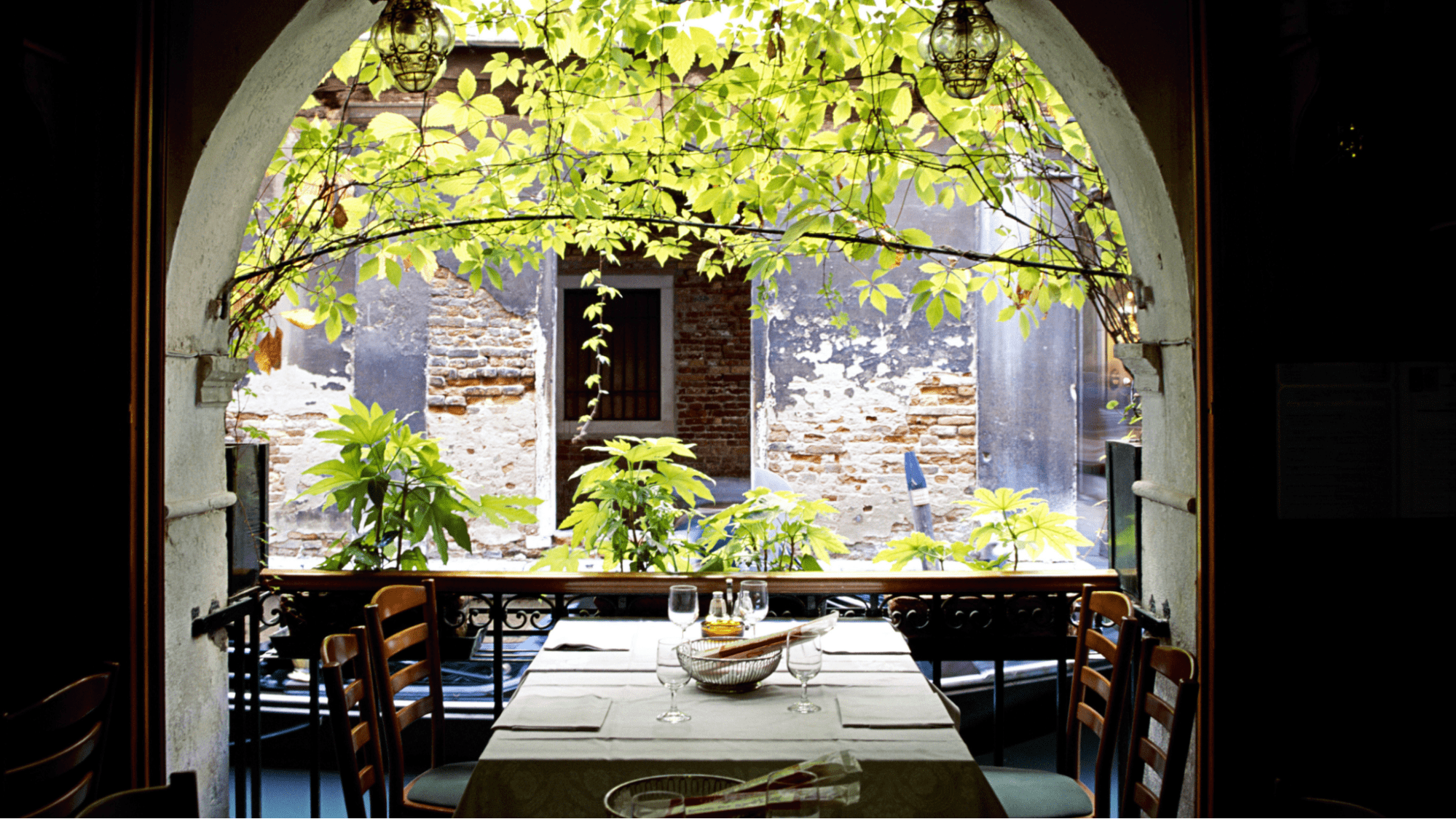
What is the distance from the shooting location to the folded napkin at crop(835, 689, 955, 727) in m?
1.59

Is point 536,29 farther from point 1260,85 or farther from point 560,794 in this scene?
point 560,794

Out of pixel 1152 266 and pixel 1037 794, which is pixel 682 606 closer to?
pixel 1037 794

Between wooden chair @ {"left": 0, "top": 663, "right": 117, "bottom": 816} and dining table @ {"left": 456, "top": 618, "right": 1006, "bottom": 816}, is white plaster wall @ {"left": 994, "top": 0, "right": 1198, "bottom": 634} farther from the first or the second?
wooden chair @ {"left": 0, "top": 663, "right": 117, "bottom": 816}

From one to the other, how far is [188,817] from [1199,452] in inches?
69.5

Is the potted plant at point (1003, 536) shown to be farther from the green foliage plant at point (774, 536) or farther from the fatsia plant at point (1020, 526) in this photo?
the green foliage plant at point (774, 536)

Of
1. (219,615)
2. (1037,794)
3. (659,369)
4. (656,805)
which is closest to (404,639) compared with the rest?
(219,615)

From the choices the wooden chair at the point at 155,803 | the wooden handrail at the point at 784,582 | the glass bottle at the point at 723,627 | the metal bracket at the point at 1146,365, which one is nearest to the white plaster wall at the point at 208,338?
the wooden handrail at the point at 784,582

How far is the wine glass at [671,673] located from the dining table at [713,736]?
2cm

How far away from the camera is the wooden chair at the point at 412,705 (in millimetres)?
1998

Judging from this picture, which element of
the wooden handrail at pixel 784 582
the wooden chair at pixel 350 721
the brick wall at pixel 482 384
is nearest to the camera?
the wooden chair at pixel 350 721

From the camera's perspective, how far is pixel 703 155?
2.90 m

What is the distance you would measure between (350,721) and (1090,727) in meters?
1.54

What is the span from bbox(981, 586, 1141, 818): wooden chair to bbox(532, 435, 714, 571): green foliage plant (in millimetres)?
1096

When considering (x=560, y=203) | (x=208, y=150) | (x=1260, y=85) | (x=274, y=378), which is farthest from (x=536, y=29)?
(x=274, y=378)
